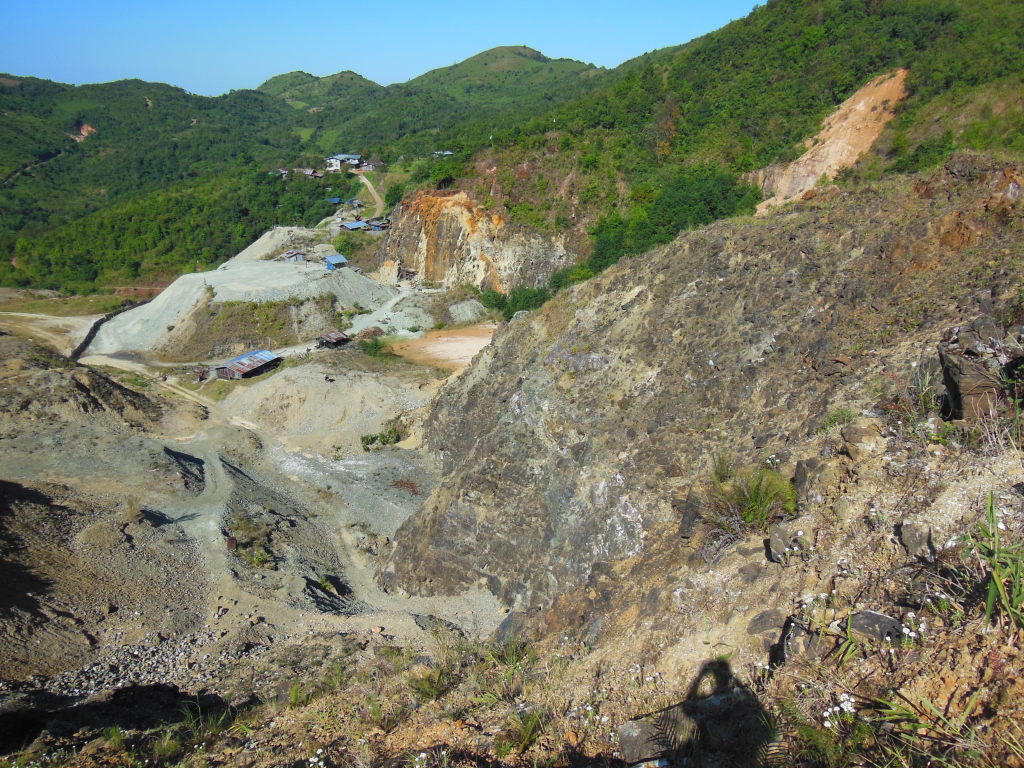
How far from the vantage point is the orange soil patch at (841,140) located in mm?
39969

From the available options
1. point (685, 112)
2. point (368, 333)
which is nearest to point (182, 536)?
point (368, 333)

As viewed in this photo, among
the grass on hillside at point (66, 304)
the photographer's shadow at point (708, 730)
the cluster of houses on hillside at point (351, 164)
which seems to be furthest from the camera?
the cluster of houses on hillside at point (351, 164)

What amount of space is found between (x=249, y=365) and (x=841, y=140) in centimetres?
4145

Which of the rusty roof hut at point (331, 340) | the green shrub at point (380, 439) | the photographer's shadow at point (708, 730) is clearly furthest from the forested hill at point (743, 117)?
the photographer's shadow at point (708, 730)

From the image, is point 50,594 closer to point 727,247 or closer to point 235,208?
point 727,247

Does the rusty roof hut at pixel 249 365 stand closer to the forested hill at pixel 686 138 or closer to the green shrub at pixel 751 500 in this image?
the forested hill at pixel 686 138

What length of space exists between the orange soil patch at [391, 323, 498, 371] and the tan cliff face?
19.9 ft

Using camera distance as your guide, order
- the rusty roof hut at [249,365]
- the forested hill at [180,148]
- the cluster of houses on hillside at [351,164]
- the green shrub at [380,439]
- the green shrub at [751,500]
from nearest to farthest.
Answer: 1. the green shrub at [751,500]
2. the green shrub at [380,439]
3. the rusty roof hut at [249,365]
4. the forested hill at [180,148]
5. the cluster of houses on hillside at [351,164]

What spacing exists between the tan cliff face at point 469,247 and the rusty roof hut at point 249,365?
17395 millimetres

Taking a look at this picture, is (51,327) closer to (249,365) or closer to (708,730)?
(249,365)

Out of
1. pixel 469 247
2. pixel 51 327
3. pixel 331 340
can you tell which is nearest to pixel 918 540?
pixel 331 340

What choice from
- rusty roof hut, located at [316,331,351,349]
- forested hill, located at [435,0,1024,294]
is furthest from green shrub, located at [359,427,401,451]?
forested hill, located at [435,0,1024,294]

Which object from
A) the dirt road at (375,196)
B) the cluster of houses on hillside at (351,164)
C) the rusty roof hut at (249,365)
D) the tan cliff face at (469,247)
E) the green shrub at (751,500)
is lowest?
the green shrub at (751,500)

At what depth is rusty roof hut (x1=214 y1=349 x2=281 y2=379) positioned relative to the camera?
116 ft
